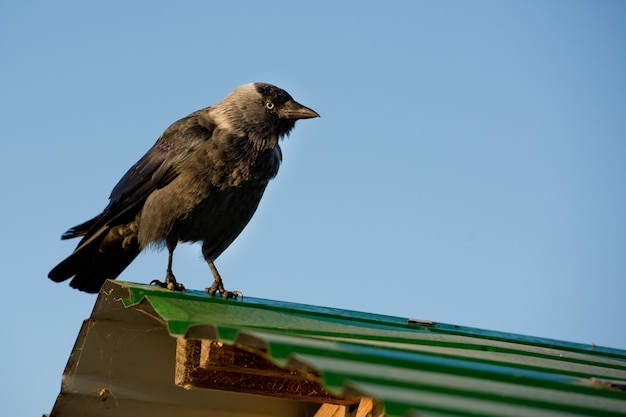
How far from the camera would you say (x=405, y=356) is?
137 inches

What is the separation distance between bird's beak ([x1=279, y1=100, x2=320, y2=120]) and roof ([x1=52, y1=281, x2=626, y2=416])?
244cm

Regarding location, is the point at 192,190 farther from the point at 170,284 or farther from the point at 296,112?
the point at 296,112

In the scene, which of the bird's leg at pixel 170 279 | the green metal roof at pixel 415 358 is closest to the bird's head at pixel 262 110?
the bird's leg at pixel 170 279

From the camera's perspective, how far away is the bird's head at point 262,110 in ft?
24.8

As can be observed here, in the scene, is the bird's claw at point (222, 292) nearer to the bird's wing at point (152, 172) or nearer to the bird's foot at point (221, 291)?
the bird's foot at point (221, 291)

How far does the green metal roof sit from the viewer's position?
270cm

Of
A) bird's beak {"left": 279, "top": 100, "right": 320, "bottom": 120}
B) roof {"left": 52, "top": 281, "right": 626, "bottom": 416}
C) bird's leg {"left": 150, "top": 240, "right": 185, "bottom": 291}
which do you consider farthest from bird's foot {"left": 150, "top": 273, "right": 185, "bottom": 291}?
bird's beak {"left": 279, "top": 100, "right": 320, "bottom": 120}

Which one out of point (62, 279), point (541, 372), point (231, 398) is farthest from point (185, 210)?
point (541, 372)

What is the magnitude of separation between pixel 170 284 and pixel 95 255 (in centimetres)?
139

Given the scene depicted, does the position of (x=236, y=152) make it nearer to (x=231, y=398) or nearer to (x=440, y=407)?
(x=231, y=398)

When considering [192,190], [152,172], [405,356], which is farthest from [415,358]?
[152,172]

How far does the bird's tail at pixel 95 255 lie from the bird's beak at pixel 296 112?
1.60m

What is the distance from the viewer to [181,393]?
4777 mm

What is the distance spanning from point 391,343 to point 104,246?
3.97 metres
